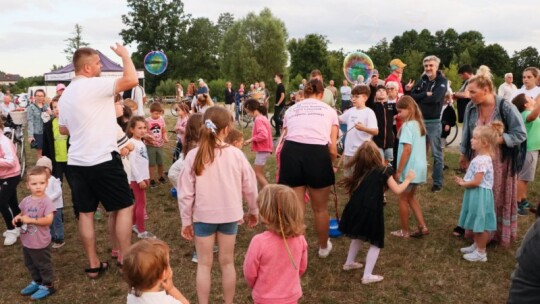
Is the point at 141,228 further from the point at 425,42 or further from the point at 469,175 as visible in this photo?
the point at 425,42

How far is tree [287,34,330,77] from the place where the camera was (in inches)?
1756

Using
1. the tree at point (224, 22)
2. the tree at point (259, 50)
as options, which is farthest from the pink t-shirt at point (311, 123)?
the tree at point (224, 22)

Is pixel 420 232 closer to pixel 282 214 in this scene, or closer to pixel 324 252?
pixel 324 252

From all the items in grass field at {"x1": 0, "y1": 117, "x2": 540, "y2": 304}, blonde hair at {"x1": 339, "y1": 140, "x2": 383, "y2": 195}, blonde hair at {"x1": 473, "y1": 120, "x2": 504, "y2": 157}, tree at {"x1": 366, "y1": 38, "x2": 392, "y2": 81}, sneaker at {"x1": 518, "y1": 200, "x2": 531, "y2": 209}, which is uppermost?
tree at {"x1": 366, "y1": 38, "x2": 392, "y2": 81}

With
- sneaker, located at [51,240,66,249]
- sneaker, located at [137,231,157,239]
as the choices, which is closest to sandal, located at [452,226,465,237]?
sneaker, located at [137,231,157,239]

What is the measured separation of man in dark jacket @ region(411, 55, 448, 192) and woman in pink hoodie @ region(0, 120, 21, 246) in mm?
5950

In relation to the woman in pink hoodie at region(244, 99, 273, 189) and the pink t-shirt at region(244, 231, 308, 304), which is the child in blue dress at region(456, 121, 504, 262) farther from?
the woman in pink hoodie at region(244, 99, 273, 189)

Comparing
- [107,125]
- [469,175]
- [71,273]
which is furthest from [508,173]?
[71,273]

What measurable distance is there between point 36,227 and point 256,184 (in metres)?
2.11

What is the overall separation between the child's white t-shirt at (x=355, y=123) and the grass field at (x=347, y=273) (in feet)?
3.80

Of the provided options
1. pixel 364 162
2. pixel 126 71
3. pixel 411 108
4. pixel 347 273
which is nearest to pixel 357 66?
pixel 411 108

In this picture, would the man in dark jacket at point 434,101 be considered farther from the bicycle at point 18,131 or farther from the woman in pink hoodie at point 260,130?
the bicycle at point 18,131

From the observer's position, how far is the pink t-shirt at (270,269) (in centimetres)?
268

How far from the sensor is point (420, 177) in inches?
197
